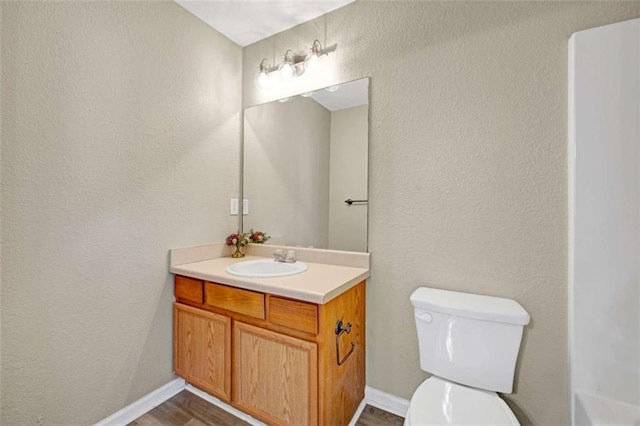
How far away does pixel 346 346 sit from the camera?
1.38 metres

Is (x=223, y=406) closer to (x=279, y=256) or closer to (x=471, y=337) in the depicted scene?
(x=279, y=256)

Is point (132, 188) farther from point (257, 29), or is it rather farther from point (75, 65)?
point (257, 29)

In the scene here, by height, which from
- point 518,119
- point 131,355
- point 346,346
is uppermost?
point 518,119

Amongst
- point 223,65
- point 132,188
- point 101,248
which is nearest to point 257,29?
point 223,65

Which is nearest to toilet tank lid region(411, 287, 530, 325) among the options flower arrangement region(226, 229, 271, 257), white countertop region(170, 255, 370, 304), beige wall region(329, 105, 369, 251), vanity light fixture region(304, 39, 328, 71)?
white countertop region(170, 255, 370, 304)

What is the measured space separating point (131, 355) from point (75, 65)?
1479 millimetres

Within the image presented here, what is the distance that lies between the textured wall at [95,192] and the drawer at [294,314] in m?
0.81

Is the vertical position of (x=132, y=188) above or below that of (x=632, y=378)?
above

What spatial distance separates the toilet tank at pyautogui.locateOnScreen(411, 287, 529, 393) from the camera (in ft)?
3.68

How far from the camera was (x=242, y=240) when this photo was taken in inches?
77.0

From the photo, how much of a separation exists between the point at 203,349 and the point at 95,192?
1.00 m

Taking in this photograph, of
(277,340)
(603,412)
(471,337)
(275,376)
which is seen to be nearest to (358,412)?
(275,376)

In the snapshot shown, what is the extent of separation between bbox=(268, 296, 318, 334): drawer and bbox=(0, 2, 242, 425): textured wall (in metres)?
0.81

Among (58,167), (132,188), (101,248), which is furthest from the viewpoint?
(132,188)
